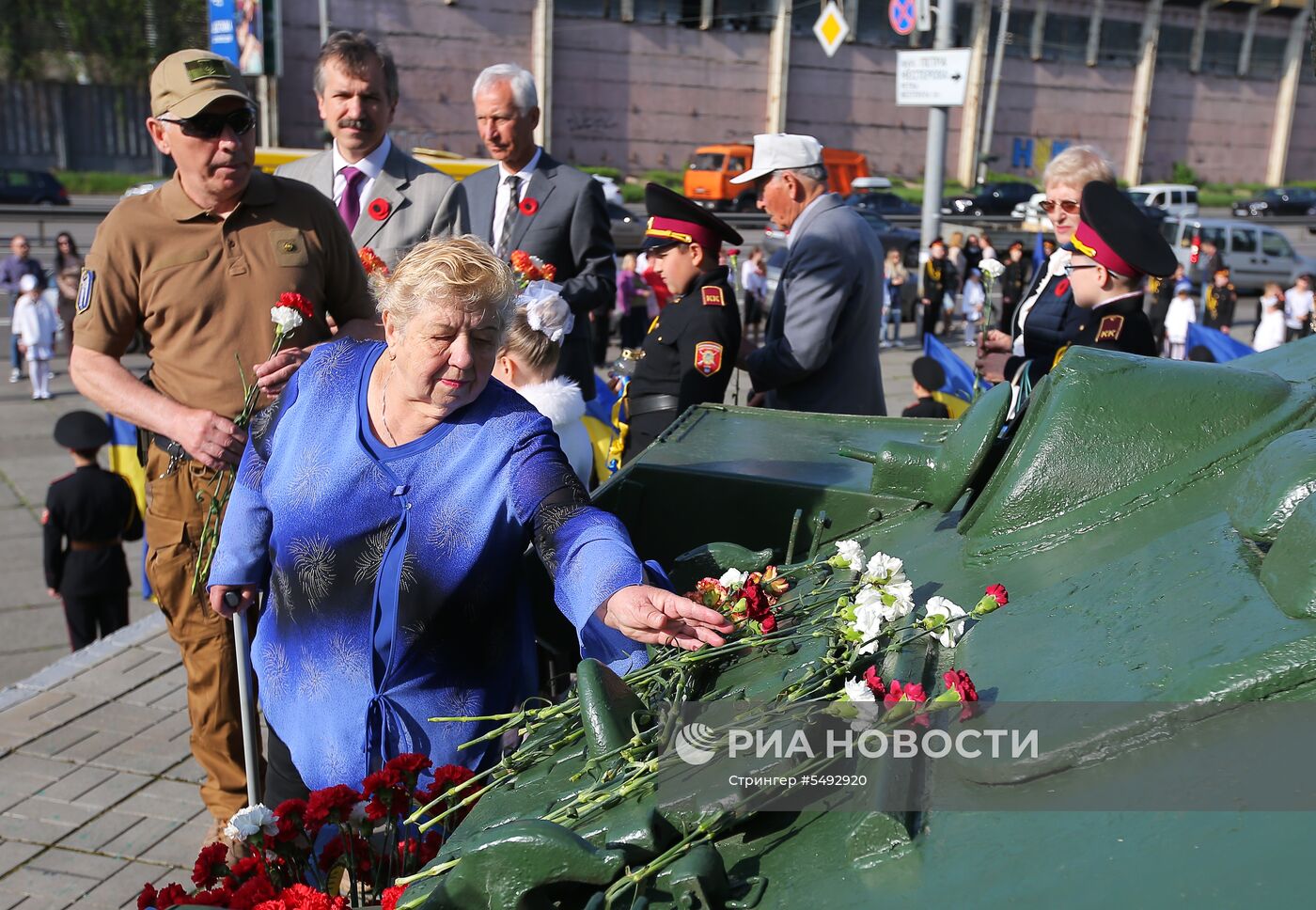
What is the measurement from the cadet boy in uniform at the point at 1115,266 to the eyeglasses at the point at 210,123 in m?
2.27

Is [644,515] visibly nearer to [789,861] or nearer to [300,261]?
[300,261]

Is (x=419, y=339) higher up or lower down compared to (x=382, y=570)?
higher up

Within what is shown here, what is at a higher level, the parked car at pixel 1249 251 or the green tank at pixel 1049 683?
the green tank at pixel 1049 683

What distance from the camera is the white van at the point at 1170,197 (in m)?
32.9

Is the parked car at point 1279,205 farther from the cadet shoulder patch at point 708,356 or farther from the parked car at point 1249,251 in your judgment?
the cadet shoulder patch at point 708,356

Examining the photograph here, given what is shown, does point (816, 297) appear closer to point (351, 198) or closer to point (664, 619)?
point (351, 198)

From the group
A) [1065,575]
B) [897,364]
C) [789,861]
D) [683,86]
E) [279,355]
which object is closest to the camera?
[789,861]

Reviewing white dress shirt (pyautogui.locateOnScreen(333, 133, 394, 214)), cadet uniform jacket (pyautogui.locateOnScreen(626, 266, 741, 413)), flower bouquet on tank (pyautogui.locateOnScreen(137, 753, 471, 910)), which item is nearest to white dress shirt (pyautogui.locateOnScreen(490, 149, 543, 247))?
white dress shirt (pyautogui.locateOnScreen(333, 133, 394, 214))

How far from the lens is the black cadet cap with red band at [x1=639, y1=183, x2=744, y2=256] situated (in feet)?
14.0

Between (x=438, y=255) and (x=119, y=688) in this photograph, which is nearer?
(x=438, y=255)

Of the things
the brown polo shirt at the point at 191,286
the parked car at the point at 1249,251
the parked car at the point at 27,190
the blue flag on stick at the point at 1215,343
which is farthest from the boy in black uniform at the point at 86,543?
the parked car at the point at 27,190

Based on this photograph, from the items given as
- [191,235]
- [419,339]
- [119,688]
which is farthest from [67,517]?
[419,339]

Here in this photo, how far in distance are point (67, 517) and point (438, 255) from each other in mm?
3831

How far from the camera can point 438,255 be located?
239cm
